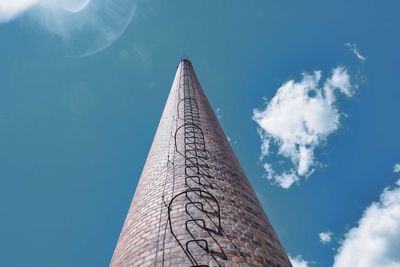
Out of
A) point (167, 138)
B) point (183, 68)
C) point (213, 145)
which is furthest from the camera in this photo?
point (183, 68)

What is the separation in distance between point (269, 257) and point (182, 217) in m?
1.42

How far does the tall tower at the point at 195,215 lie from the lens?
16.1 ft

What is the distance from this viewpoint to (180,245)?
16.3 feet

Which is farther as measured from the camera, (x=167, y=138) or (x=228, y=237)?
(x=167, y=138)

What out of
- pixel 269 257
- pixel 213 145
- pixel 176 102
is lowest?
pixel 269 257

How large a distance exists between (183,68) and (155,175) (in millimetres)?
10541

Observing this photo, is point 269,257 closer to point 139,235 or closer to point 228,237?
point 228,237

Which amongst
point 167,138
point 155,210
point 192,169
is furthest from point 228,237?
point 167,138

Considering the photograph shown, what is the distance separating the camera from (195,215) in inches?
220

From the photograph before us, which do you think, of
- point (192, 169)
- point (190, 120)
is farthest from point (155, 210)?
point (190, 120)

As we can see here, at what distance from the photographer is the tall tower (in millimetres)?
4895

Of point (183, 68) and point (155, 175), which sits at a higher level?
point (183, 68)

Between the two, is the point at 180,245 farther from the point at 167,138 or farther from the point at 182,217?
the point at 167,138

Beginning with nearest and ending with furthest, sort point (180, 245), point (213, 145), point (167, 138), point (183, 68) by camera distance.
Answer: point (180, 245)
point (213, 145)
point (167, 138)
point (183, 68)
